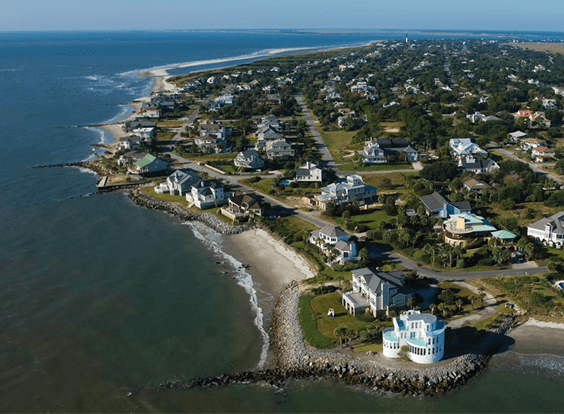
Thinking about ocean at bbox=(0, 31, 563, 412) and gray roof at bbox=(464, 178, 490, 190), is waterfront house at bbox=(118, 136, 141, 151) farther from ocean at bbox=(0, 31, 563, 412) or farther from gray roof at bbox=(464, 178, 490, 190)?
gray roof at bbox=(464, 178, 490, 190)

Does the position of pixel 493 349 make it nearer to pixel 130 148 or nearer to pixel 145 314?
pixel 145 314

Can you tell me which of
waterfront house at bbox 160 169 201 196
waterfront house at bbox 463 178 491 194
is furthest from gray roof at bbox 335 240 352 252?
waterfront house at bbox 160 169 201 196

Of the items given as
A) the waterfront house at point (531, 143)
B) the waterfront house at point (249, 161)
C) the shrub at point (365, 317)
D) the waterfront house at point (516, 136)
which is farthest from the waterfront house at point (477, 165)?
the shrub at point (365, 317)

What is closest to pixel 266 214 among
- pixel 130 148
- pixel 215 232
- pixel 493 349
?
pixel 215 232

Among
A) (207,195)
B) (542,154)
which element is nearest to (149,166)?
(207,195)

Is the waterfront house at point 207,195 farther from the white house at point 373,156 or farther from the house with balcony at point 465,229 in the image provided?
the house with balcony at point 465,229
